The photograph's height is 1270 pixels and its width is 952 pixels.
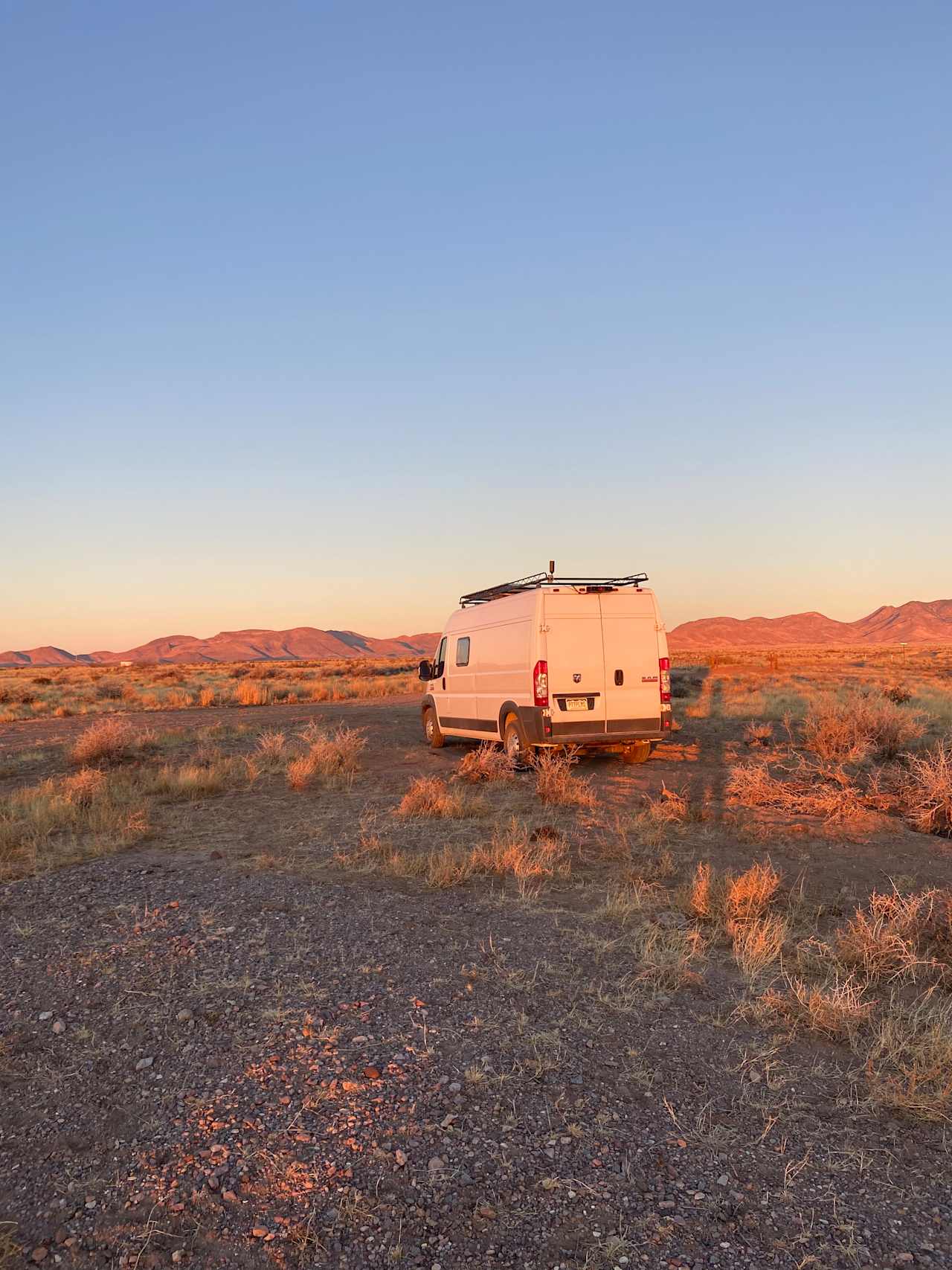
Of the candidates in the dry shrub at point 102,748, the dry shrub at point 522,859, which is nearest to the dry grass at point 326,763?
the dry shrub at point 102,748

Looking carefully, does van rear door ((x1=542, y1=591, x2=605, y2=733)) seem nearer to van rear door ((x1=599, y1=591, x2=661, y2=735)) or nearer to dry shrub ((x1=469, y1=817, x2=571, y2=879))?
van rear door ((x1=599, y1=591, x2=661, y2=735))

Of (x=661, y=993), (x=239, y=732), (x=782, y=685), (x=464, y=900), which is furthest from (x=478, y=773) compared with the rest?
(x=782, y=685)

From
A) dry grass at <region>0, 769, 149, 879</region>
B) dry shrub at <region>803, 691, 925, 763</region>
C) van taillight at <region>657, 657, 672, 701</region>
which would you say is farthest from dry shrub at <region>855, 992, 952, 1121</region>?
dry shrub at <region>803, 691, 925, 763</region>

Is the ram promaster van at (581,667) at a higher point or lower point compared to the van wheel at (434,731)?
higher

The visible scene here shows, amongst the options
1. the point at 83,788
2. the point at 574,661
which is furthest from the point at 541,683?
the point at 83,788

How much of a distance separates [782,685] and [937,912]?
23344 mm

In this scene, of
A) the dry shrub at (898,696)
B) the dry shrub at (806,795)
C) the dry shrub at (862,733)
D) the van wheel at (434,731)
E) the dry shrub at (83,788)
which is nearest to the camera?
the dry shrub at (806,795)

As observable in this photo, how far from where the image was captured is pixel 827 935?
5684 mm

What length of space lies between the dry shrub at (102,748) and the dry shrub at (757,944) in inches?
444

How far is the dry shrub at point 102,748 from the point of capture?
44.4ft

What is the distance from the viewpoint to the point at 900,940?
4953 millimetres

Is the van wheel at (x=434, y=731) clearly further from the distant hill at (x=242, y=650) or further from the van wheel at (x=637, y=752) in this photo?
the distant hill at (x=242, y=650)

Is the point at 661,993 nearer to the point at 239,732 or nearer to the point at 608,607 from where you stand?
the point at 608,607

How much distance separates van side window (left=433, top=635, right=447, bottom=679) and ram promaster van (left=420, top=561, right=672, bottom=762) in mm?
2717
